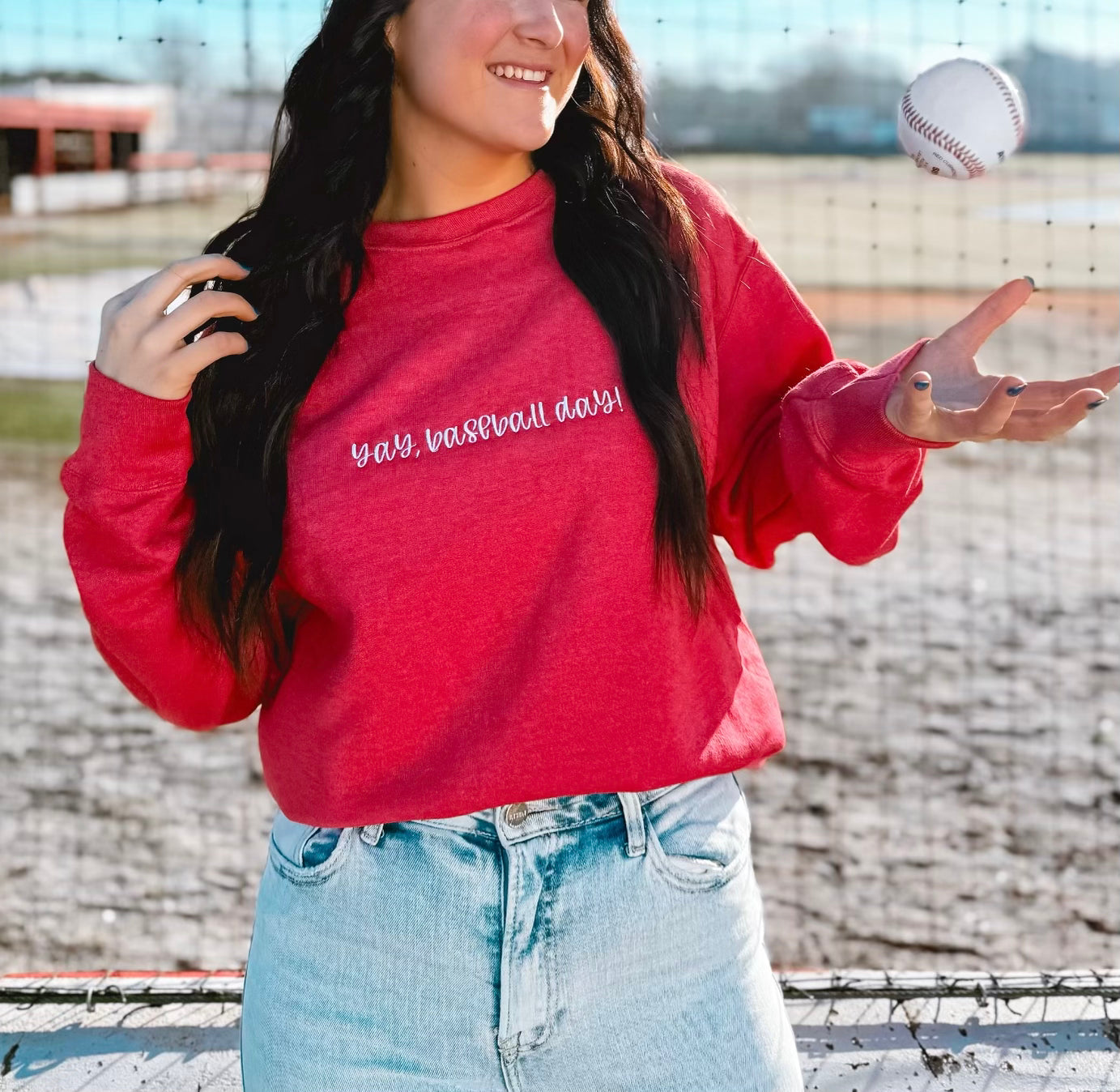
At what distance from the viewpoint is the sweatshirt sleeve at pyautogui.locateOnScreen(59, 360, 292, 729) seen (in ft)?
4.42

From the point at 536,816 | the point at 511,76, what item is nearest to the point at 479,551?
the point at 536,816

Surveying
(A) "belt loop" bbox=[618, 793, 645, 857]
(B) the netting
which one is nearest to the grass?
(B) the netting

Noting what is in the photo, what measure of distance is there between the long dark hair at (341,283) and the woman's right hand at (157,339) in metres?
0.13

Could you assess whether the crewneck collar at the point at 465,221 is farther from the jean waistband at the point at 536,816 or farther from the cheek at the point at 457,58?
the jean waistband at the point at 536,816

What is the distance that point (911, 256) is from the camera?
1059 inches

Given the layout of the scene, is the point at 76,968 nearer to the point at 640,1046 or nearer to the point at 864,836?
the point at 864,836

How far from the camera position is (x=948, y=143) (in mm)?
2018

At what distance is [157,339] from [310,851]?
0.54 meters

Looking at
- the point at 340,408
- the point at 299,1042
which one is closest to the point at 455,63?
the point at 340,408

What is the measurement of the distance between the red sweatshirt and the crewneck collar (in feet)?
0.22

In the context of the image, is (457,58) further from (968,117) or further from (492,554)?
(968,117)

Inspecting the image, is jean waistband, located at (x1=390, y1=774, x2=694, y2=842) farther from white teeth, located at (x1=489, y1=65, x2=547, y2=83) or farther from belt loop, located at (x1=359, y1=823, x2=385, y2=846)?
white teeth, located at (x1=489, y1=65, x2=547, y2=83)

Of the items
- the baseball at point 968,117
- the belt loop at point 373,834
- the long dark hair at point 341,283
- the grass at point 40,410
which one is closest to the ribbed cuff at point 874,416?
the long dark hair at point 341,283

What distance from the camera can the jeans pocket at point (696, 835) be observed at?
53.6 inches
